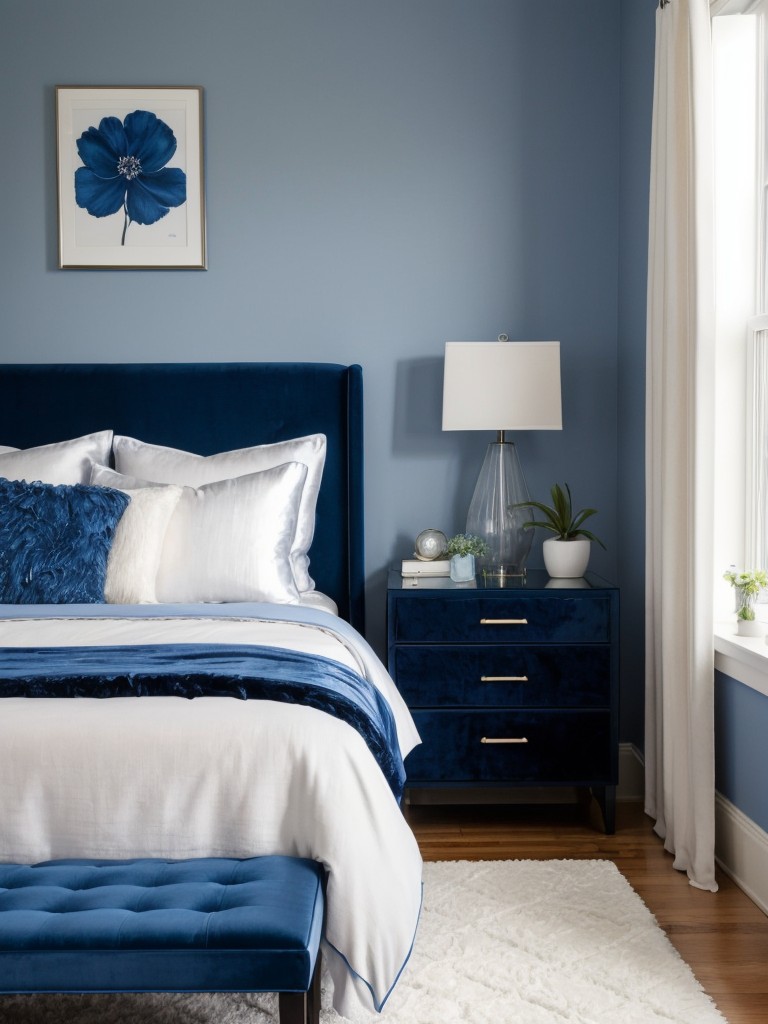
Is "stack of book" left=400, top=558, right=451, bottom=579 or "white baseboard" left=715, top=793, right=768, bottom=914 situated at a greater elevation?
"stack of book" left=400, top=558, right=451, bottom=579

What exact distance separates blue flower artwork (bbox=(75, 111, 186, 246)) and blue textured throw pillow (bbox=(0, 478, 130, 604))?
115 centimetres

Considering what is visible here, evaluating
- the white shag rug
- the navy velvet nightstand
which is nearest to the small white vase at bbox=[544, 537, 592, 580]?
the navy velvet nightstand

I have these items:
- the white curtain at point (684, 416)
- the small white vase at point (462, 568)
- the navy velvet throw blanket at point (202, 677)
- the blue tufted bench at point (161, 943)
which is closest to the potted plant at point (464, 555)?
the small white vase at point (462, 568)

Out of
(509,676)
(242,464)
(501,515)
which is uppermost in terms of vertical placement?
(242,464)

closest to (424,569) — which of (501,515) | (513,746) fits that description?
(501,515)

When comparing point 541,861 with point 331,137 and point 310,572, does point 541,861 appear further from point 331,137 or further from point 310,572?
point 331,137

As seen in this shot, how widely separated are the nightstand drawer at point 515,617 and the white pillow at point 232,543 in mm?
439

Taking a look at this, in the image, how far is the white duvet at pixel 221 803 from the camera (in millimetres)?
1732

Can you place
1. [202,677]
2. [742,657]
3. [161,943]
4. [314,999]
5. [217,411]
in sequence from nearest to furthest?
[161,943]
[314,999]
[202,677]
[742,657]
[217,411]

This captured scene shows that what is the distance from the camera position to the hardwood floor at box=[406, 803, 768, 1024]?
212cm

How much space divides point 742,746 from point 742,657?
253 mm

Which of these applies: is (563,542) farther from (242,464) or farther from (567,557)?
(242,464)

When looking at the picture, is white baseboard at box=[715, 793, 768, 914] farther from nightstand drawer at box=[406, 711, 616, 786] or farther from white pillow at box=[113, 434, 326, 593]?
white pillow at box=[113, 434, 326, 593]

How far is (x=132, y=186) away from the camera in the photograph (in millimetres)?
3523
